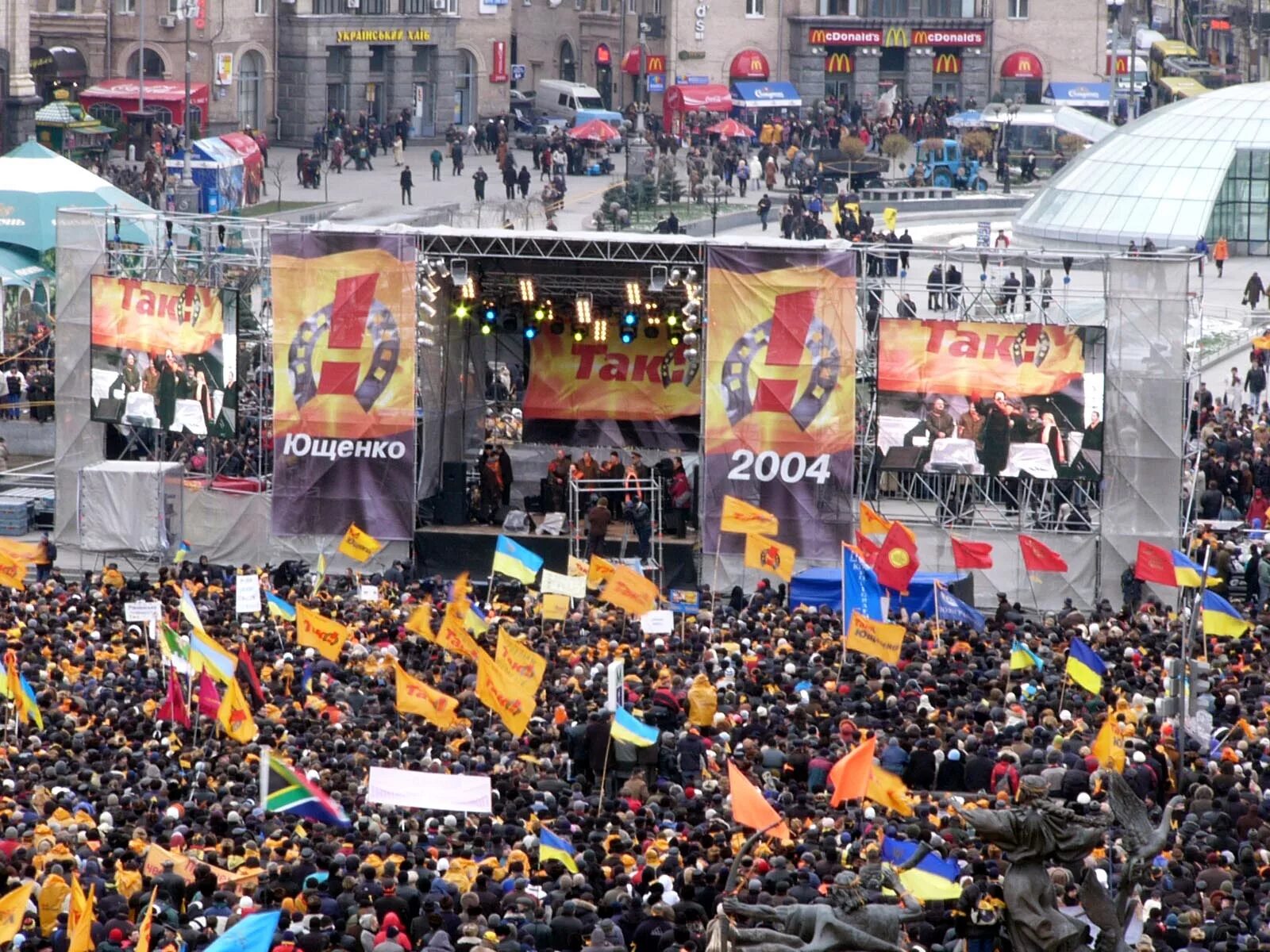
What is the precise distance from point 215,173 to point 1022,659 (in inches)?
1592

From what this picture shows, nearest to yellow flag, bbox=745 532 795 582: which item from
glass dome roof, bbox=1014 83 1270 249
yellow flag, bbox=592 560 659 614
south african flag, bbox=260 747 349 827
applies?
yellow flag, bbox=592 560 659 614

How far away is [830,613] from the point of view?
107ft

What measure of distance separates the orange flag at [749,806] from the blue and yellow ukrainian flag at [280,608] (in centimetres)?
971

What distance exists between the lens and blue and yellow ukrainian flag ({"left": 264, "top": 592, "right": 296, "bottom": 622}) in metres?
30.8

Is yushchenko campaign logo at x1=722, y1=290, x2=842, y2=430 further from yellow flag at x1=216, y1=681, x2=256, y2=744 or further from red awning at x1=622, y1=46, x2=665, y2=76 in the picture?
red awning at x1=622, y1=46, x2=665, y2=76

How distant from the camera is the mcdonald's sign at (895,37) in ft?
299

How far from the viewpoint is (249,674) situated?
1094 inches

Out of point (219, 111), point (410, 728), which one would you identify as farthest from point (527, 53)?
point (410, 728)

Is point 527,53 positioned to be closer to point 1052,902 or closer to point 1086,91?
point 1086,91

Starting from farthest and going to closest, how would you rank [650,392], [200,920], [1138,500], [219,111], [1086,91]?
1. [1086,91]
2. [219,111]
3. [650,392]
4. [1138,500]
5. [200,920]

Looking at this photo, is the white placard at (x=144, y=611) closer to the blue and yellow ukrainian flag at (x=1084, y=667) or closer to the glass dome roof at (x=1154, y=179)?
the blue and yellow ukrainian flag at (x=1084, y=667)

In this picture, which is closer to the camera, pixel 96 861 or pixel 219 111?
pixel 96 861

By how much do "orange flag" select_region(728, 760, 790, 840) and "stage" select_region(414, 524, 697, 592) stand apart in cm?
1514

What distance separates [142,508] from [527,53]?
2312 inches
